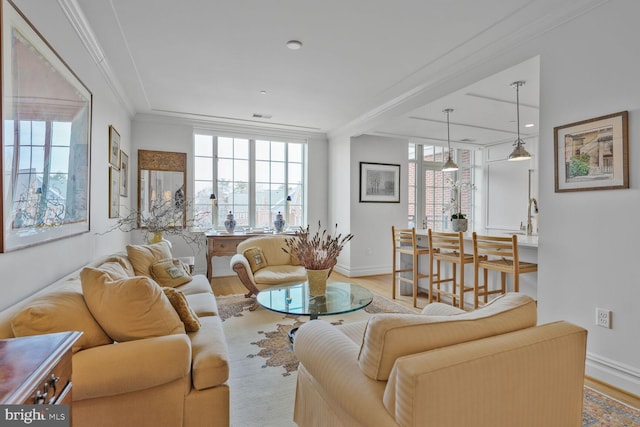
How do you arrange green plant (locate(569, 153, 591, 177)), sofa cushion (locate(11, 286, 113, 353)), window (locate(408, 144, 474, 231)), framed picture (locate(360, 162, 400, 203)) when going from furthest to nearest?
window (locate(408, 144, 474, 231)) → framed picture (locate(360, 162, 400, 203)) → green plant (locate(569, 153, 591, 177)) → sofa cushion (locate(11, 286, 113, 353))

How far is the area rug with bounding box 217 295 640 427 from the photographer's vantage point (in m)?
1.81

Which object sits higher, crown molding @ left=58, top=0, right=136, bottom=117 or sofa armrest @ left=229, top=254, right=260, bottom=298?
crown molding @ left=58, top=0, right=136, bottom=117

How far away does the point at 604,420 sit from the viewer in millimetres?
1782

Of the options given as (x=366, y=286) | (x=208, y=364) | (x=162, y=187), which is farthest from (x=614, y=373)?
(x=162, y=187)

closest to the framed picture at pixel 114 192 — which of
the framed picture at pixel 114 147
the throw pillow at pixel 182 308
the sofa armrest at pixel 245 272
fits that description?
the framed picture at pixel 114 147

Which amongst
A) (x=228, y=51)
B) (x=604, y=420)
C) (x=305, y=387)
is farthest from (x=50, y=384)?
(x=228, y=51)

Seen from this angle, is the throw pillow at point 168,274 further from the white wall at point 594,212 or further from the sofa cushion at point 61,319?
the white wall at point 594,212

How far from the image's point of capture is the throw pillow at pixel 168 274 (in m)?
2.96

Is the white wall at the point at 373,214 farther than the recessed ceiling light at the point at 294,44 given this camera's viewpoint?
Yes

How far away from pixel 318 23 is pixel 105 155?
2420 mm

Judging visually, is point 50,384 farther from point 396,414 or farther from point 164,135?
point 164,135

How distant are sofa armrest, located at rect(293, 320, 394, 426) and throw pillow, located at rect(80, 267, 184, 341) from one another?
27.9 inches

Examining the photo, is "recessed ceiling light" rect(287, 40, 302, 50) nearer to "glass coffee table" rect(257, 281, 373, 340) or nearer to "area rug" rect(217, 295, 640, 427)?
"glass coffee table" rect(257, 281, 373, 340)

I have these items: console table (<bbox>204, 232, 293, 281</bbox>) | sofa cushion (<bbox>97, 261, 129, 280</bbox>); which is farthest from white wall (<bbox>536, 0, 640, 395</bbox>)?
console table (<bbox>204, 232, 293, 281</bbox>)
